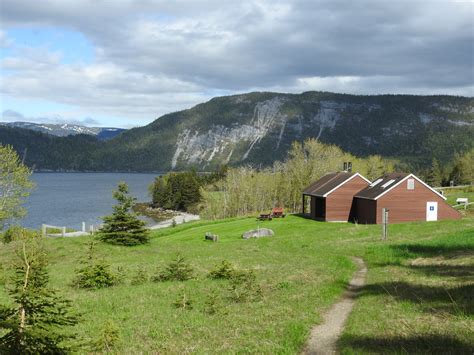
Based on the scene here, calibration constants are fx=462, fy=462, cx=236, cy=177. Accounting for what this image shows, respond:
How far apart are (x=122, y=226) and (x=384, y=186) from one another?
3309 cm

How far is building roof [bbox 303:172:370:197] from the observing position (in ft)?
205

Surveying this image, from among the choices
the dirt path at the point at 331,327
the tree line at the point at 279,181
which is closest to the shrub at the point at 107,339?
the dirt path at the point at 331,327

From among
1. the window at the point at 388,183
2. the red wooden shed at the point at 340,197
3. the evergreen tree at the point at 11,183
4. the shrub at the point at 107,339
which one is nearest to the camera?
the shrub at the point at 107,339

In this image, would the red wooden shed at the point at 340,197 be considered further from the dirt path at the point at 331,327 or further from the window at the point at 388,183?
the dirt path at the point at 331,327

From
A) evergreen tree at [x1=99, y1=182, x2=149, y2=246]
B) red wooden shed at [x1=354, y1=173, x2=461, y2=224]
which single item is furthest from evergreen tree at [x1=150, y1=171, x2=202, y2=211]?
evergreen tree at [x1=99, y1=182, x2=149, y2=246]

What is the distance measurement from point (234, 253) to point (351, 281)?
1493cm

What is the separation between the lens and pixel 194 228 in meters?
65.8

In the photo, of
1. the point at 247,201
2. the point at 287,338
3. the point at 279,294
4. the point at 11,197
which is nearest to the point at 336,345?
the point at 287,338

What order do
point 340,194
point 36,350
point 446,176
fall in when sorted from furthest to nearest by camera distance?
point 446,176, point 340,194, point 36,350

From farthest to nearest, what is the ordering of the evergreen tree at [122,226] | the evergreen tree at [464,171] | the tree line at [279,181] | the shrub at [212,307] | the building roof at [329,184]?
the evergreen tree at [464,171] → the tree line at [279,181] → the building roof at [329,184] → the evergreen tree at [122,226] → the shrub at [212,307]

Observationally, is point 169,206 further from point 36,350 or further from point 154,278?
point 36,350

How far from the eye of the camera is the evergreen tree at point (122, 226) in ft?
140

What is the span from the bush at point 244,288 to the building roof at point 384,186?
3998 cm

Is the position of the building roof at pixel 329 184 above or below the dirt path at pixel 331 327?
above
